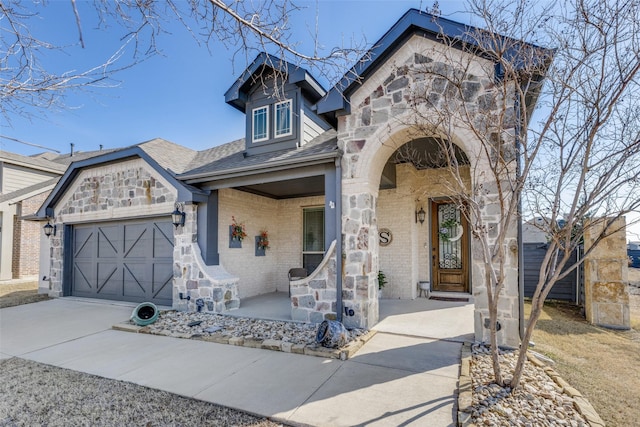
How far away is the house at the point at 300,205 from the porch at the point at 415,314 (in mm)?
352

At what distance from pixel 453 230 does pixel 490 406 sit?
232 inches

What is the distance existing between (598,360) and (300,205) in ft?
23.9

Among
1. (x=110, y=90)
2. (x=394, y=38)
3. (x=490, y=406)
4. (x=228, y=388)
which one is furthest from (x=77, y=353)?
(x=394, y=38)

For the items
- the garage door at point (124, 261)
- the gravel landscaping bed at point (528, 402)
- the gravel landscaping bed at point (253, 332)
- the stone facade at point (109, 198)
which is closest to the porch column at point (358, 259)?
the gravel landscaping bed at point (253, 332)

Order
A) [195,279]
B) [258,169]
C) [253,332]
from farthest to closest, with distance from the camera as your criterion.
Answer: [195,279]
[258,169]
[253,332]

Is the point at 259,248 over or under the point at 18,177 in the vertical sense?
under

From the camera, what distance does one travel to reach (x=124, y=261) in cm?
859

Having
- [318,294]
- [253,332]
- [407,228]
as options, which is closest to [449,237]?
[407,228]

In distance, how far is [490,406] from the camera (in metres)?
3.02

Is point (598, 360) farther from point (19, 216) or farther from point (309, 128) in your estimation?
point (19, 216)

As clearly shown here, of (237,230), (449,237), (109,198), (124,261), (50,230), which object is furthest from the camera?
(50,230)

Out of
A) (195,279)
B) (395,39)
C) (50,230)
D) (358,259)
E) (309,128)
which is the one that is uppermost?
(395,39)

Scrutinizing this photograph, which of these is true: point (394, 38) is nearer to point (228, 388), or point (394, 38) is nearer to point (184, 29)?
point (184, 29)

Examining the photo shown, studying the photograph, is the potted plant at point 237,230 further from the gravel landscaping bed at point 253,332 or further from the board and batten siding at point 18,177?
the board and batten siding at point 18,177
